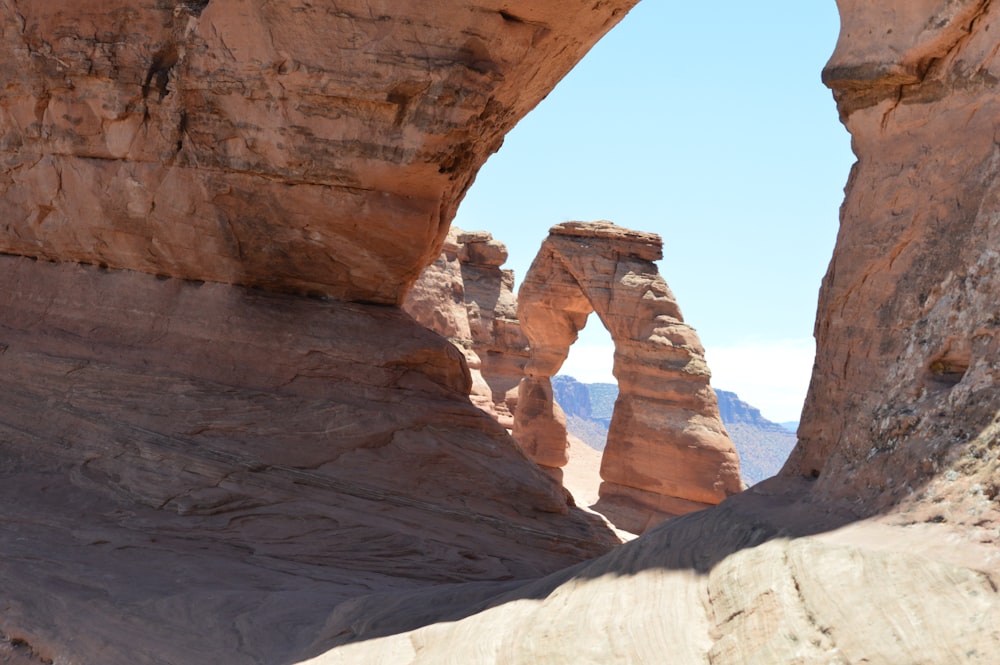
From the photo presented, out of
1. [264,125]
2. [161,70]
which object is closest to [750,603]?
[264,125]

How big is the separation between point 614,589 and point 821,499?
914mm

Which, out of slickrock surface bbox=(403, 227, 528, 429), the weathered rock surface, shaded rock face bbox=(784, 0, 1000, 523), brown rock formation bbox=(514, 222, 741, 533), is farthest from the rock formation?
the weathered rock surface

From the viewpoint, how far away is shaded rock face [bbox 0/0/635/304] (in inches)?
246

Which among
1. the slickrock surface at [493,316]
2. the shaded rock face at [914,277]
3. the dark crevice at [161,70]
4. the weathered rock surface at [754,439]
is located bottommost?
the shaded rock face at [914,277]

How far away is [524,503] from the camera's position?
6945mm

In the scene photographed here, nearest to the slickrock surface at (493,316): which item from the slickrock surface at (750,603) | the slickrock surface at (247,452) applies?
the slickrock surface at (247,452)

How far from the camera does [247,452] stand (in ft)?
21.4

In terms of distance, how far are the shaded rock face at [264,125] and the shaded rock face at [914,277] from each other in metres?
2.91

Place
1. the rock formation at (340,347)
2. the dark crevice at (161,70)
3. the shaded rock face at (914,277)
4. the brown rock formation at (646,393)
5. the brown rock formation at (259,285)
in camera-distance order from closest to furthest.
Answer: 1. the shaded rock face at (914,277)
2. the rock formation at (340,347)
3. the brown rock formation at (259,285)
4. the dark crevice at (161,70)
5. the brown rock formation at (646,393)

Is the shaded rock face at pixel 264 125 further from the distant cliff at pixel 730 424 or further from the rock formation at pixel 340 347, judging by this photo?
the distant cliff at pixel 730 424

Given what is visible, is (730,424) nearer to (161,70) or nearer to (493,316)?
(493,316)

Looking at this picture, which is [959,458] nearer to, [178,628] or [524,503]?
[178,628]

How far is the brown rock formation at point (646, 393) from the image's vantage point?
14.4m

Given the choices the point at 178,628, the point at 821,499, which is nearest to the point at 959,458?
the point at 821,499
